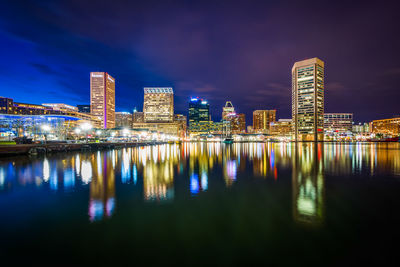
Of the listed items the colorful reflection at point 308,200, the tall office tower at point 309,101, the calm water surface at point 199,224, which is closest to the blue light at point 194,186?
the calm water surface at point 199,224

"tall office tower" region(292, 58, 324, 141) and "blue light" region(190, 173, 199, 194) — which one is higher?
"tall office tower" region(292, 58, 324, 141)

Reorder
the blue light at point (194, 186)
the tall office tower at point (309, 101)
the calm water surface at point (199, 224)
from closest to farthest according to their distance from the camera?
the calm water surface at point (199, 224)
the blue light at point (194, 186)
the tall office tower at point (309, 101)

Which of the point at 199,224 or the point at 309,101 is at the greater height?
the point at 309,101

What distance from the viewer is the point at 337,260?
5996mm

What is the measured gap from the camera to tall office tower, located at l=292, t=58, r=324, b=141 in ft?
604

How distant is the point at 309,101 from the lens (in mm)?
188000

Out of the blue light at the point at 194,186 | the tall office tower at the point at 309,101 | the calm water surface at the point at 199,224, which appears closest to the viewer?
the calm water surface at the point at 199,224

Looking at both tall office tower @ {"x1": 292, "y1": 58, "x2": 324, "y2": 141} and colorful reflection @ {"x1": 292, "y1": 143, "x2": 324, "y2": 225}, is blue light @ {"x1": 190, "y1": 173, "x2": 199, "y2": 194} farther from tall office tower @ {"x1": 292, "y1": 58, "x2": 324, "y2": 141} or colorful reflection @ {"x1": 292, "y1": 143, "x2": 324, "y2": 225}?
tall office tower @ {"x1": 292, "y1": 58, "x2": 324, "y2": 141}

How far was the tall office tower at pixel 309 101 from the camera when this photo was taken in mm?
184000

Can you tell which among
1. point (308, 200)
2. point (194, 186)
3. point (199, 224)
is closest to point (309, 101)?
point (308, 200)

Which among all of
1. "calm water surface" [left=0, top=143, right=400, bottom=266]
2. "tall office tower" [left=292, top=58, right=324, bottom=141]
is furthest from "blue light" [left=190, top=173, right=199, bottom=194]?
"tall office tower" [left=292, top=58, right=324, bottom=141]

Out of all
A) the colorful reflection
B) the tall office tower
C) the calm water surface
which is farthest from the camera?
the tall office tower

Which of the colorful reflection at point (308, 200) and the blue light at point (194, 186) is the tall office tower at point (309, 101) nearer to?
the colorful reflection at point (308, 200)

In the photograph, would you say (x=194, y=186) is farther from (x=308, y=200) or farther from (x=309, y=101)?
(x=309, y=101)
